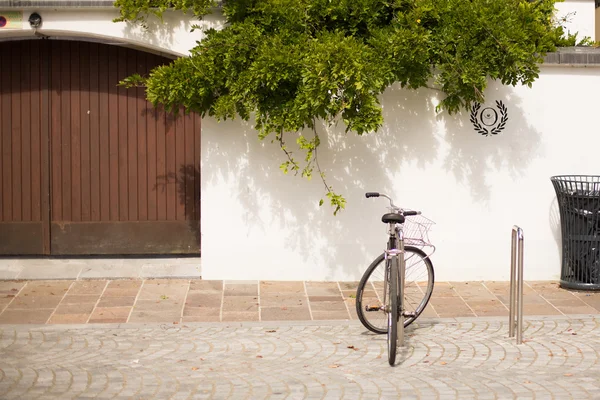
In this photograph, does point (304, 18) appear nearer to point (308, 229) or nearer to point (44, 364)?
point (308, 229)

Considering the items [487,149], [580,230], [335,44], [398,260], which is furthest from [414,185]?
[398,260]

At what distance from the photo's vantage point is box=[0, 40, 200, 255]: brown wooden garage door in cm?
959

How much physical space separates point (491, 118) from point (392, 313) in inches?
135

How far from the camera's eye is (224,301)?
332 inches

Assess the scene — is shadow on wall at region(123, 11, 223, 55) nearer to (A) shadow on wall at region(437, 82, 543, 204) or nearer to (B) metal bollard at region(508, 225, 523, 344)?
(A) shadow on wall at region(437, 82, 543, 204)

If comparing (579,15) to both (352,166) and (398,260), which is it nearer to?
(352,166)

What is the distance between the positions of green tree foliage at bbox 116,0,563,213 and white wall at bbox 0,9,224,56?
175 millimetres

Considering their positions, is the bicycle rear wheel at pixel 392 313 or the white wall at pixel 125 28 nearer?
the bicycle rear wheel at pixel 392 313

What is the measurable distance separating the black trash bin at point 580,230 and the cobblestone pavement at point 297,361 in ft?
3.67

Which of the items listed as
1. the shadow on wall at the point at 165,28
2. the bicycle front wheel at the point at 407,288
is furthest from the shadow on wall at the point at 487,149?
the shadow on wall at the point at 165,28

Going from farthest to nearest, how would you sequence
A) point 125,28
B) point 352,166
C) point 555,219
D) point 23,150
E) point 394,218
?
point 23,150 → point 555,219 → point 352,166 → point 125,28 → point 394,218

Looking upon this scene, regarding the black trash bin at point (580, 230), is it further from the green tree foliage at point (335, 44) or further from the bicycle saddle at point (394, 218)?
the bicycle saddle at point (394, 218)

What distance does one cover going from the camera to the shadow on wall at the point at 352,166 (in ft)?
30.0

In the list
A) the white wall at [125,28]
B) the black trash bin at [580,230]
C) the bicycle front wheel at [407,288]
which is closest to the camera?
the bicycle front wheel at [407,288]
